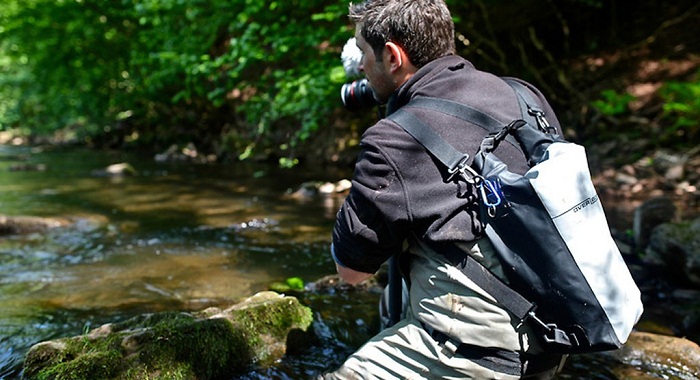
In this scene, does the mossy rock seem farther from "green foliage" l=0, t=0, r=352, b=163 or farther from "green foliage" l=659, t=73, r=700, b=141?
"green foliage" l=659, t=73, r=700, b=141

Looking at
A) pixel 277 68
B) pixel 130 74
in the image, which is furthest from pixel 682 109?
pixel 130 74

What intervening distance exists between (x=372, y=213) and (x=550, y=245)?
568 millimetres

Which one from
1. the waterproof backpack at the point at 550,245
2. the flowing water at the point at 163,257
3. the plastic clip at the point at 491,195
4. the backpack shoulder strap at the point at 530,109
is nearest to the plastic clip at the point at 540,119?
the backpack shoulder strap at the point at 530,109

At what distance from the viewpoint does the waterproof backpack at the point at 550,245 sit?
159 cm

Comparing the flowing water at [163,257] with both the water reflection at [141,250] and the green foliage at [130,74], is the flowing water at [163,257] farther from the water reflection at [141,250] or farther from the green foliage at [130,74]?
the green foliage at [130,74]

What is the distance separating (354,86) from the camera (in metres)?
2.45

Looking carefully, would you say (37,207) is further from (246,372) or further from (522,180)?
(522,180)

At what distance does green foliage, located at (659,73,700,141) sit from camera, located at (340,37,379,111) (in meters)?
7.86

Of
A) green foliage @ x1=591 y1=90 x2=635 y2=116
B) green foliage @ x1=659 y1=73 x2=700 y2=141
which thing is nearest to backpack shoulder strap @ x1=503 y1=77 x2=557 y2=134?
green foliage @ x1=659 y1=73 x2=700 y2=141

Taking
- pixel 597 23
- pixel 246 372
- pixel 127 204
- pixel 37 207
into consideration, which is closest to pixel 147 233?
pixel 127 204

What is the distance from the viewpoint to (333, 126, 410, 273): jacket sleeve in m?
1.71

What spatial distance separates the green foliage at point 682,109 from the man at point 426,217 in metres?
8.09

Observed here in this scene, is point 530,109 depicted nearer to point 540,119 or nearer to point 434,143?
point 540,119

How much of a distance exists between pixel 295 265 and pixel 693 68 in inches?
361
